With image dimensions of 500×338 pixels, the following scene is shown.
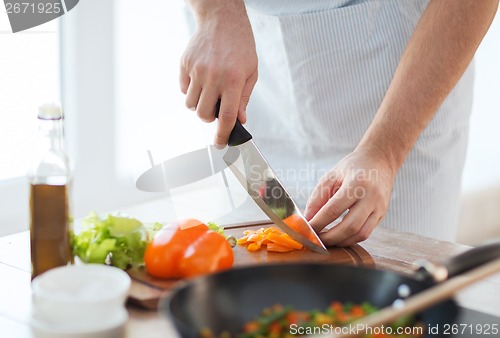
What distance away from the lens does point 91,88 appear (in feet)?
7.97

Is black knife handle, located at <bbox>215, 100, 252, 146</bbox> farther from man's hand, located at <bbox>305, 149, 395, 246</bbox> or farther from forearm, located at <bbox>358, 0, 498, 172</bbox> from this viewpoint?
forearm, located at <bbox>358, 0, 498, 172</bbox>

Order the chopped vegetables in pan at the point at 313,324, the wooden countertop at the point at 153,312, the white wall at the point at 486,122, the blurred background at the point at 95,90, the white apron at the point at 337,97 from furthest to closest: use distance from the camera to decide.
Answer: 1. the white wall at the point at 486,122
2. the blurred background at the point at 95,90
3. the white apron at the point at 337,97
4. the wooden countertop at the point at 153,312
5. the chopped vegetables in pan at the point at 313,324

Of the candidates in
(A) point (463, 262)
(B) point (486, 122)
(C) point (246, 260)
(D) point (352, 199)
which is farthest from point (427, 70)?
(B) point (486, 122)

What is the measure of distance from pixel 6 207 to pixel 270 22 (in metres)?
1.05

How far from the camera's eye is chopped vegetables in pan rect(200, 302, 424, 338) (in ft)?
2.70

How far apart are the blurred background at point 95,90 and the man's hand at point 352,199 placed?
78cm

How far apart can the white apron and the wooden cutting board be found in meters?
0.38

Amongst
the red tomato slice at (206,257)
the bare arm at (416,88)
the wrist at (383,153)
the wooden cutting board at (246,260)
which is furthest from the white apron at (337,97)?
the red tomato slice at (206,257)

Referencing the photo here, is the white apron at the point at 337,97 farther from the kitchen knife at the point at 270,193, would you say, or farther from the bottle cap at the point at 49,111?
the bottle cap at the point at 49,111

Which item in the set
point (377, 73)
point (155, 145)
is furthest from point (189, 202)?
point (377, 73)

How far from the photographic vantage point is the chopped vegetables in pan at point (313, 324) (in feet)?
2.70

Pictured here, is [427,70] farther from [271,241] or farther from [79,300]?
[79,300]

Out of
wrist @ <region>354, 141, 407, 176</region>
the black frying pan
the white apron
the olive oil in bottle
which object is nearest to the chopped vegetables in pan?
the black frying pan

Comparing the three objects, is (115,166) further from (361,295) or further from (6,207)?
(361,295)
